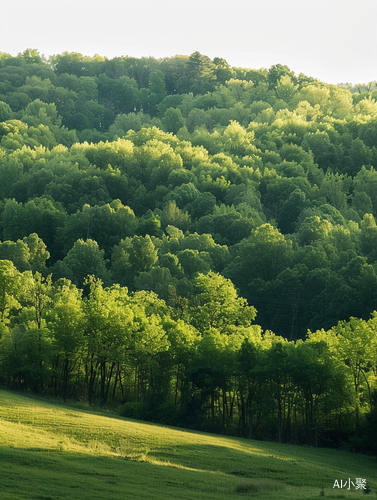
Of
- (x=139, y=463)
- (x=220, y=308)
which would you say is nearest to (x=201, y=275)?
(x=220, y=308)

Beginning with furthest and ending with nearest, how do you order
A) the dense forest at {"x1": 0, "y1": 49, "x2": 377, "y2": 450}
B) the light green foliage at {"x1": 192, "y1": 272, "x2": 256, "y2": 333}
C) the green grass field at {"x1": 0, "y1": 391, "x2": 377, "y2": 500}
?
the light green foliage at {"x1": 192, "y1": 272, "x2": 256, "y2": 333} → the dense forest at {"x1": 0, "y1": 49, "x2": 377, "y2": 450} → the green grass field at {"x1": 0, "y1": 391, "x2": 377, "y2": 500}

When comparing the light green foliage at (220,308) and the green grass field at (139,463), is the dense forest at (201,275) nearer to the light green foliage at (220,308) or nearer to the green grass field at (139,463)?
the light green foliage at (220,308)

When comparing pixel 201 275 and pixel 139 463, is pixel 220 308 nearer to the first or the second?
pixel 201 275

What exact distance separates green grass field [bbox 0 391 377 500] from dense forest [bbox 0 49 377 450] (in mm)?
8400

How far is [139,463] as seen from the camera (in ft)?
135

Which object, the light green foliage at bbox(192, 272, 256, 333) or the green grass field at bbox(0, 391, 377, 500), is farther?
the light green foliage at bbox(192, 272, 256, 333)

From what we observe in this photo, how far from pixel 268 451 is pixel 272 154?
4981 inches

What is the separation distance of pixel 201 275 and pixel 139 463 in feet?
175

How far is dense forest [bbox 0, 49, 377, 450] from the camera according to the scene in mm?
69438

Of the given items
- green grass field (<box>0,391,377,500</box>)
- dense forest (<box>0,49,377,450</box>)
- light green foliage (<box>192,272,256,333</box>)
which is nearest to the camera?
green grass field (<box>0,391,377,500</box>)

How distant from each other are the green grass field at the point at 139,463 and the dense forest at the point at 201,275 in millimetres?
8400

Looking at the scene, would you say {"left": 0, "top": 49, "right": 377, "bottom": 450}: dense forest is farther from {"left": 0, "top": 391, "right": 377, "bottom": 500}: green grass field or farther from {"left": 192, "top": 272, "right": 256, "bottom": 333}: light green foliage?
{"left": 0, "top": 391, "right": 377, "bottom": 500}: green grass field

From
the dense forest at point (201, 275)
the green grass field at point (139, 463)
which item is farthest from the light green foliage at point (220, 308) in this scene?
the green grass field at point (139, 463)

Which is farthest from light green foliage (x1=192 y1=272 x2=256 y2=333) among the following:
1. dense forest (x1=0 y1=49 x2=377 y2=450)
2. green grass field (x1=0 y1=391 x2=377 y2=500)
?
green grass field (x1=0 y1=391 x2=377 y2=500)
